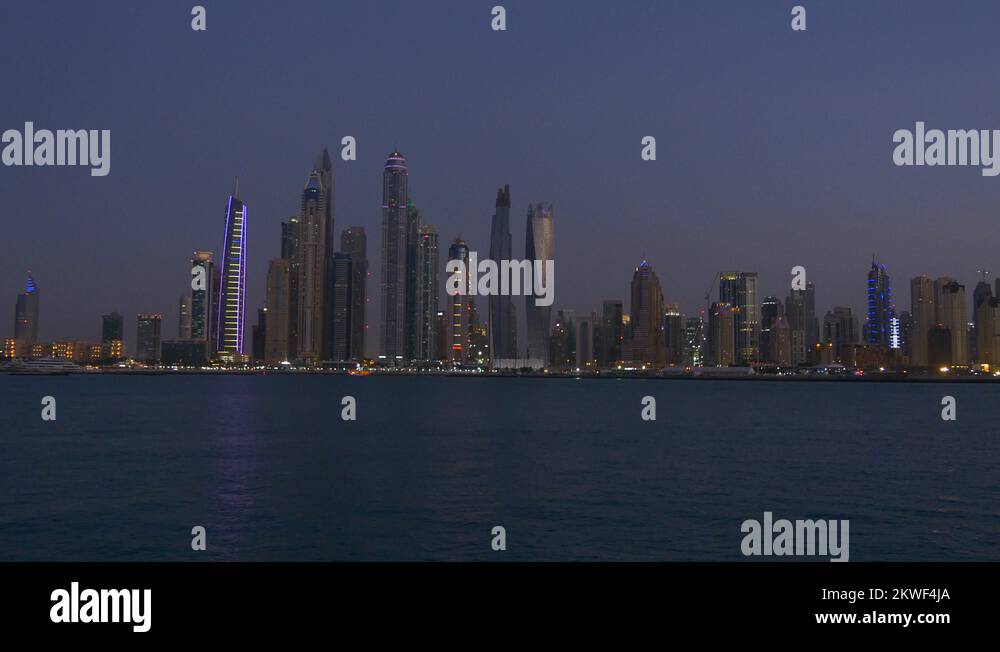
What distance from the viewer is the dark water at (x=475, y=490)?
1149 inches

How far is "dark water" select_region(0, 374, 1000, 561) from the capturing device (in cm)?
2919

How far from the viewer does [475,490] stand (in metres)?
41.8
